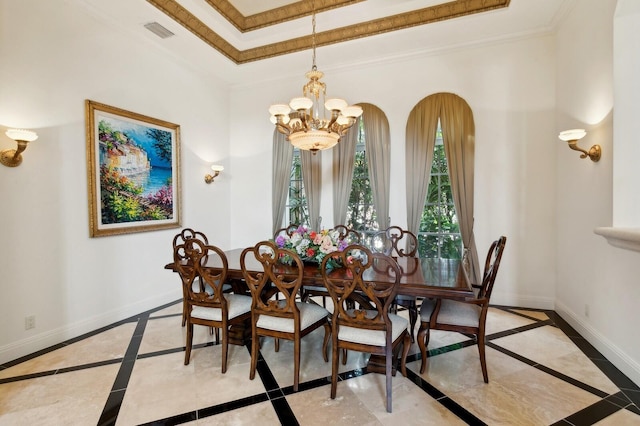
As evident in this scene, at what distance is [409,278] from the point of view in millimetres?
2383

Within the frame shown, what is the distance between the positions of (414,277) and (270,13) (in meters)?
3.49

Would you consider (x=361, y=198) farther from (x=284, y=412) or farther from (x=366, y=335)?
(x=284, y=412)

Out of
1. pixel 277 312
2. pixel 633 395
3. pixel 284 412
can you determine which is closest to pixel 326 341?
pixel 277 312

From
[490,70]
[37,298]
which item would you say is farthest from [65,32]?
[490,70]

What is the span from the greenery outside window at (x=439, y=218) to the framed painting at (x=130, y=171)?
350cm

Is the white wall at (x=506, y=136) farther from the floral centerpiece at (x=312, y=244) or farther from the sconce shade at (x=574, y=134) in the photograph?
the floral centerpiece at (x=312, y=244)

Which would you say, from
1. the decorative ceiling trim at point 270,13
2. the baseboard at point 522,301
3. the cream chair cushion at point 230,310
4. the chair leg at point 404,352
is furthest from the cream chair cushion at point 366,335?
the decorative ceiling trim at point 270,13

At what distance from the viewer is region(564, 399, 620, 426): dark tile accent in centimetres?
191

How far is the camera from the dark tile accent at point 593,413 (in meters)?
1.91

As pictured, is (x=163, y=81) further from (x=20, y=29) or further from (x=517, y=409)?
(x=517, y=409)

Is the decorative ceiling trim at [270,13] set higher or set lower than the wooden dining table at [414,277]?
higher

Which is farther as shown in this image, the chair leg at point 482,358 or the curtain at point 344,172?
the curtain at point 344,172

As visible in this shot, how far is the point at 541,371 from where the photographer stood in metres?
2.47

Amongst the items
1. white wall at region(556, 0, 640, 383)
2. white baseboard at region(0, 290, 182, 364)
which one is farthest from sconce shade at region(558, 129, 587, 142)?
white baseboard at region(0, 290, 182, 364)
